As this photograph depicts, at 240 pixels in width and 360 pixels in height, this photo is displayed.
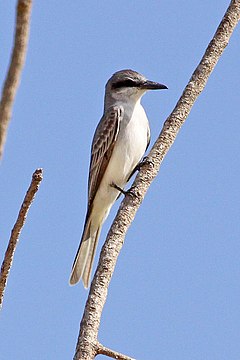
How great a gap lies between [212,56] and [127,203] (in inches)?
50.9

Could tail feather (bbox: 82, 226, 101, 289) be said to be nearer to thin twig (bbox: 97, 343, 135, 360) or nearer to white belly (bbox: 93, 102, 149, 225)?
white belly (bbox: 93, 102, 149, 225)

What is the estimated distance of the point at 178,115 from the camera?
4.86 metres

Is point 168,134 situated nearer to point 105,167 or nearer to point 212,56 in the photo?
point 212,56

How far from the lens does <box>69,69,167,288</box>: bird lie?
8081 millimetres

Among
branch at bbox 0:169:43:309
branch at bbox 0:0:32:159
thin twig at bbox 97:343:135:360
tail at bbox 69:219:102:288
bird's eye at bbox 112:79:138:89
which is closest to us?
branch at bbox 0:0:32:159

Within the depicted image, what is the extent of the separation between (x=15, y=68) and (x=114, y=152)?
22.3 ft

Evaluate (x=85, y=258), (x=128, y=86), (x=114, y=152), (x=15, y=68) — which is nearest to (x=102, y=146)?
Answer: (x=114, y=152)

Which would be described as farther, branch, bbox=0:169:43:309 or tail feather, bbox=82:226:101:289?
tail feather, bbox=82:226:101:289

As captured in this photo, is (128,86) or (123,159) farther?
(128,86)

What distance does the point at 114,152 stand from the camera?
8211 mm

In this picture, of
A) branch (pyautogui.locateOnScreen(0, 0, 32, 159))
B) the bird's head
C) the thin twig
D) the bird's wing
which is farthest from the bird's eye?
branch (pyautogui.locateOnScreen(0, 0, 32, 159))

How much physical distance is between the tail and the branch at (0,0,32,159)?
618 cm

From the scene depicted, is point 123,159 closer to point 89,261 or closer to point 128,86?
point 128,86

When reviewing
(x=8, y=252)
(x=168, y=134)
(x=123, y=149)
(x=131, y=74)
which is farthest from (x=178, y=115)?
(x=131, y=74)
